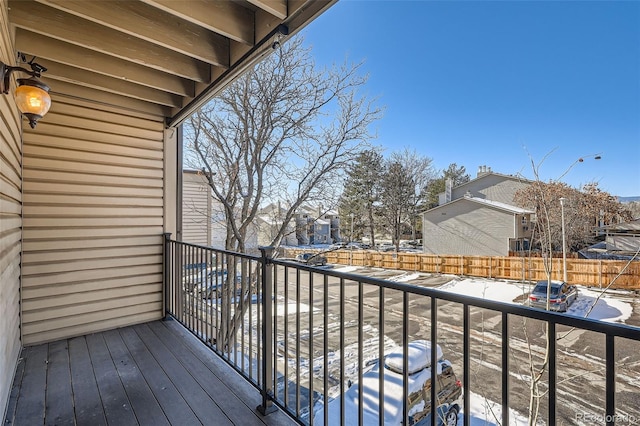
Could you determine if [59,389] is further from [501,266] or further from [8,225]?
[501,266]

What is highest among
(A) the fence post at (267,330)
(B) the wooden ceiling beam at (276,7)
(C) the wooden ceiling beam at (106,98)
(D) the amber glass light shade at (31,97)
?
(B) the wooden ceiling beam at (276,7)

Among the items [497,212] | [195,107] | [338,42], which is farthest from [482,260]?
[195,107]

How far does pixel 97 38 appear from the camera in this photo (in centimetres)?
221

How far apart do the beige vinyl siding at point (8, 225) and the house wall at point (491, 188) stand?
61.6 feet

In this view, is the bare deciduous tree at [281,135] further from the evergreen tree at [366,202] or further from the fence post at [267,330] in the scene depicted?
the evergreen tree at [366,202]

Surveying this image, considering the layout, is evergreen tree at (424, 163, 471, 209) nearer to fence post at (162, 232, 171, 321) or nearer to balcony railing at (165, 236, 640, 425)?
balcony railing at (165, 236, 640, 425)

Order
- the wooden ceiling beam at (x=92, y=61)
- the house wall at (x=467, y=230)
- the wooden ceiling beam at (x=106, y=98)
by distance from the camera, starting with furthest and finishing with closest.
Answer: the house wall at (x=467, y=230)
the wooden ceiling beam at (x=106, y=98)
the wooden ceiling beam at (x=92, y=61)

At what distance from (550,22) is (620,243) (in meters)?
10.2

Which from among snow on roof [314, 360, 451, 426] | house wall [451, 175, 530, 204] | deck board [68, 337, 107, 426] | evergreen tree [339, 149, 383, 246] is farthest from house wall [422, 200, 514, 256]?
deck board [68, 337, 107, 426]

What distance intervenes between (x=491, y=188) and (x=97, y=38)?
1982 centimetres

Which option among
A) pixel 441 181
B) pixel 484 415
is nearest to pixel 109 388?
pixel 484 415

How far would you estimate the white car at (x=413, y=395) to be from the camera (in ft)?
8.87

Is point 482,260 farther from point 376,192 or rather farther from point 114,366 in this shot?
point 114,366

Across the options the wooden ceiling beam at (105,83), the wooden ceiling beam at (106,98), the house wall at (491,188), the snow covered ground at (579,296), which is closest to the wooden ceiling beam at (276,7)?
the wooden ceiling beam at (105,83)
